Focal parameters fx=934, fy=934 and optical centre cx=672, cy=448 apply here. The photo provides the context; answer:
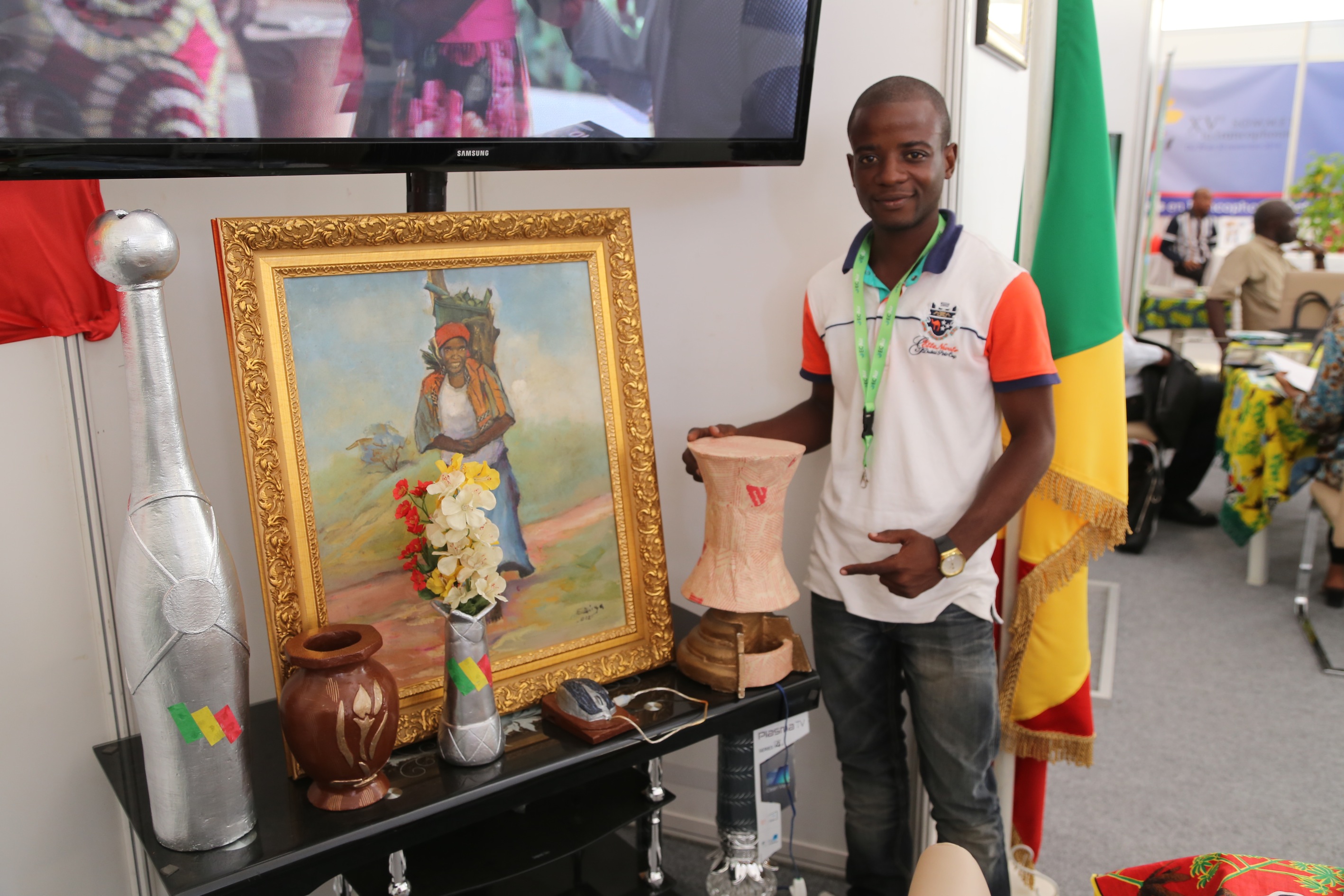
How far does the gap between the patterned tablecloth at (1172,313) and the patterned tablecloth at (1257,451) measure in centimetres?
301

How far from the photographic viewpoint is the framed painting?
51.4 inches

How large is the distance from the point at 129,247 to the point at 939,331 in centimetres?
122

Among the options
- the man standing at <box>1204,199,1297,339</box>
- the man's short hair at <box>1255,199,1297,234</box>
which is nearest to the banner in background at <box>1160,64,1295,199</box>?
the man standing at <box>1204,199,1297,339</box>

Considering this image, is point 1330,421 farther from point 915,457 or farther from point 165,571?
point 165,571

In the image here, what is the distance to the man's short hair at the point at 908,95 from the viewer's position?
1543mm

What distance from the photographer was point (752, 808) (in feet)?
5.73

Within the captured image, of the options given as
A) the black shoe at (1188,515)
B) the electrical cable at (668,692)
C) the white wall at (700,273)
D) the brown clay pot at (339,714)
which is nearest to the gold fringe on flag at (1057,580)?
the white wall at (700,273)

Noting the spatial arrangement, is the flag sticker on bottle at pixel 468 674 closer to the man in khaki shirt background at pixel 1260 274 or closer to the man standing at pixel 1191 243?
the man in khaki shirt background at pixel 1260 274

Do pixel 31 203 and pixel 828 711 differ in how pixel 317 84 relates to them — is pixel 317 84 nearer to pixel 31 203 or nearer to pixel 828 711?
pixel 31 203

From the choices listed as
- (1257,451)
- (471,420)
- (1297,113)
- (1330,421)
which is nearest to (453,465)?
(471,420)

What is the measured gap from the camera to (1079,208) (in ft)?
6.14

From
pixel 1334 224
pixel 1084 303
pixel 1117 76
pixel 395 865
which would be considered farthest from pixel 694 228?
pixel 1334 224

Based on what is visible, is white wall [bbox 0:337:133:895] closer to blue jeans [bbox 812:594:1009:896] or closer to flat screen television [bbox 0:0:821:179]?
flat screen television [bbox 0:0:821:179]
